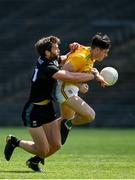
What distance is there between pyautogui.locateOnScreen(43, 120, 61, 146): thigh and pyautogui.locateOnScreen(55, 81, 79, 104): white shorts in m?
0.46

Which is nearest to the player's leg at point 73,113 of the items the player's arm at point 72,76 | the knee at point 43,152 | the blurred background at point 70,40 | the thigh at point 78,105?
the thigh at point 78,105

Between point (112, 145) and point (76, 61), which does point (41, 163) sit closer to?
point (76, 61)

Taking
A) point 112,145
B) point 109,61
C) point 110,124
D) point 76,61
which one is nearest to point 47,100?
point 76,61

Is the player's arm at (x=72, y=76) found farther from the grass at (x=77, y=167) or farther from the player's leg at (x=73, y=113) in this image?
the grass at (x=77, y=167)

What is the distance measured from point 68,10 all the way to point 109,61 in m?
4.68

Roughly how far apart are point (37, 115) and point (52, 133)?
1.19ft

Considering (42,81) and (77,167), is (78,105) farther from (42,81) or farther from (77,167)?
(77,167)

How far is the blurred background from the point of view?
31141 millimetres

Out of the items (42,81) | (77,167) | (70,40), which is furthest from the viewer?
(70,40)

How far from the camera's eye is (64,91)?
12.3m

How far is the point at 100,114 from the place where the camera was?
30.8 m

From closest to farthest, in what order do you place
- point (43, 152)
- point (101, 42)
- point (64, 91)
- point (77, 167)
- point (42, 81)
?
point (42, 81) → point (43, 152) → point (101, 42) → point (64, 91) → point (77, 167)

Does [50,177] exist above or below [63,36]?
above

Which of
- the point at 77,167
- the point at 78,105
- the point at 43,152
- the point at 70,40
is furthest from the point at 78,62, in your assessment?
the point at 70,40
